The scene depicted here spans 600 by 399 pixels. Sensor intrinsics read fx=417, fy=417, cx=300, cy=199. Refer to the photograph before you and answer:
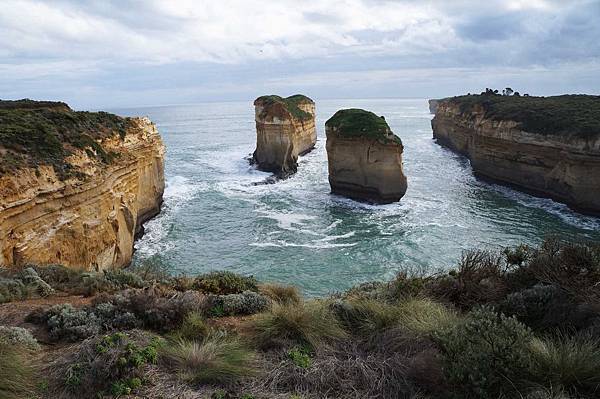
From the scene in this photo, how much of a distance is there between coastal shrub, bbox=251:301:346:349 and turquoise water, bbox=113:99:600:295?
678cm

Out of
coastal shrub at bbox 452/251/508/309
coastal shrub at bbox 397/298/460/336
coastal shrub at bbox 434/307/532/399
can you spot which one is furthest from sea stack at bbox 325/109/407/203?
coastal shrub at bbox 434/307/532/399

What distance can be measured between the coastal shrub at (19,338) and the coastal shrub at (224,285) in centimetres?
323

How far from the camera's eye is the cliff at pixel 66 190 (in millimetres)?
12062

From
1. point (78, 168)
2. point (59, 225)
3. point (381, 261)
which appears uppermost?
point (78, 168)

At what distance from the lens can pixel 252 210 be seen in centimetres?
2827

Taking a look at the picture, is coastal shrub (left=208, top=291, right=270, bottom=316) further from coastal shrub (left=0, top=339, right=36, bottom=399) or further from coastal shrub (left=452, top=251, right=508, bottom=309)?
coastal shrub (left=452, top=251, right=508, bottom=309)

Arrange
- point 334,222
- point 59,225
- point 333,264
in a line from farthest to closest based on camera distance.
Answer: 1. point 334,222
2. point 333,264
3. point 59,225

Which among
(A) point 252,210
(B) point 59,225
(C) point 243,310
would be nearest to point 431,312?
(C) point 243,310

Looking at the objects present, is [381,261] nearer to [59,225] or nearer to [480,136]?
[59,225]

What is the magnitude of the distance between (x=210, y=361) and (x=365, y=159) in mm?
26441

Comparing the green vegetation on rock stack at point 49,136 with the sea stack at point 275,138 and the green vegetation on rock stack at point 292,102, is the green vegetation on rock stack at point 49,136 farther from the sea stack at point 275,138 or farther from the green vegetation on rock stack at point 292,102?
the green vegetation on rock stack at point 292,102

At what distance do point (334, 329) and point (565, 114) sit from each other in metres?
33.3

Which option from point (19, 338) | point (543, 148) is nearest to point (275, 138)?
point (543, 148)

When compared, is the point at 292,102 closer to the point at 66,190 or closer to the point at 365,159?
the point at 365,159
